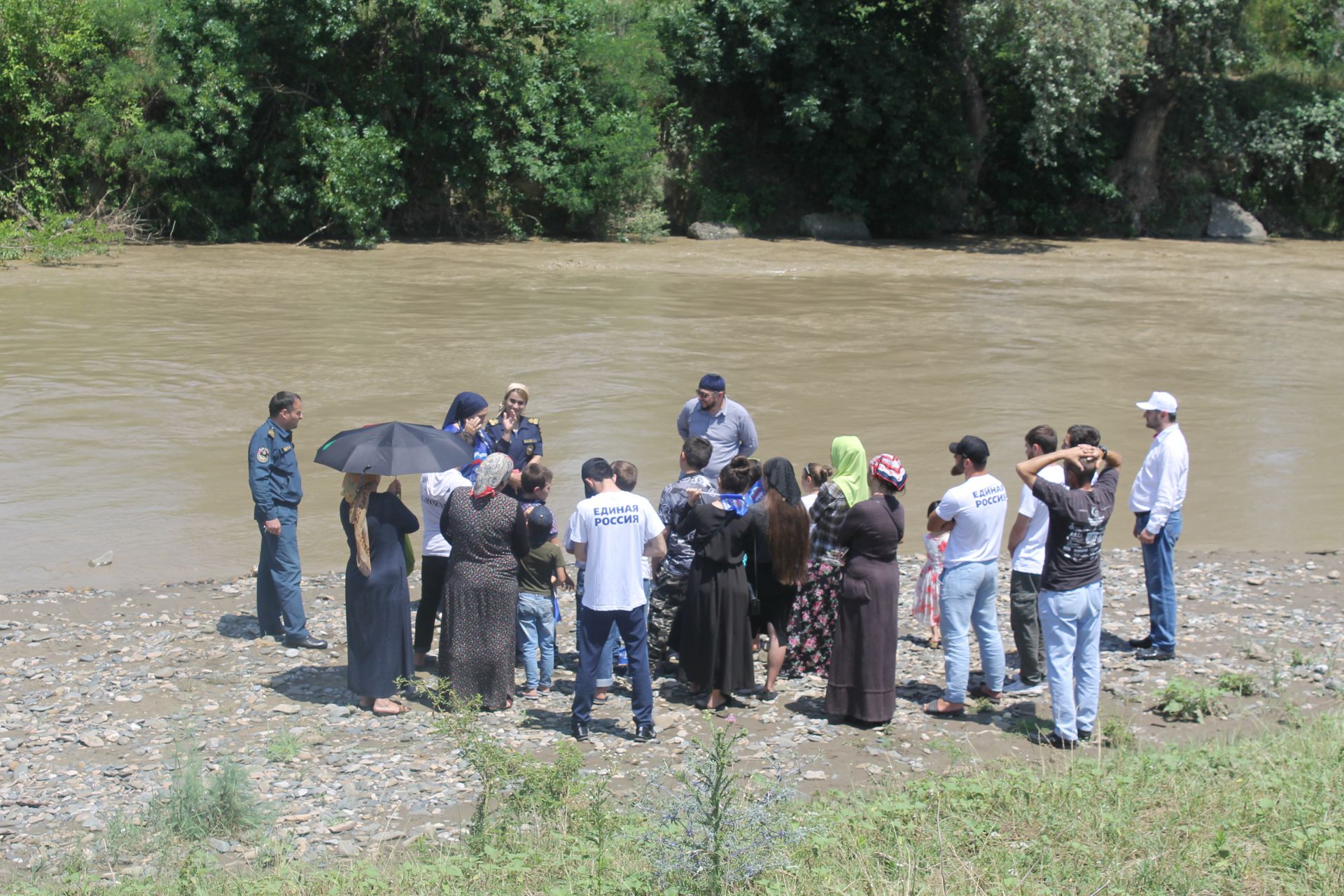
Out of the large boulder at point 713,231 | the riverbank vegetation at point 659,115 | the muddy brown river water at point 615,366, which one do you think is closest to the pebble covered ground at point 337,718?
the muddy brown river water at point 615,366

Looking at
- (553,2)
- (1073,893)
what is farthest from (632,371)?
(553,2)

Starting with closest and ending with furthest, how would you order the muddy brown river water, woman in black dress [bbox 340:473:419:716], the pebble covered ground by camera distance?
the pebble covered ground < woman in black dress [bbox 340:473:419:716] < the muddy brown river water

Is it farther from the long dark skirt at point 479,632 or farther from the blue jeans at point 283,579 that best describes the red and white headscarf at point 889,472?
the blue jeans at point 283,579

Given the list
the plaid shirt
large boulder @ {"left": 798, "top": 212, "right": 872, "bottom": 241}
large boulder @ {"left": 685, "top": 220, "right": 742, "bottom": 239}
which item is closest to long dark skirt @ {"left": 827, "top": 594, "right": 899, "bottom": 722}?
the plaid shirt

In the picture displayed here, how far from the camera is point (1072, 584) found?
6.71 m

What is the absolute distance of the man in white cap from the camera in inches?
318

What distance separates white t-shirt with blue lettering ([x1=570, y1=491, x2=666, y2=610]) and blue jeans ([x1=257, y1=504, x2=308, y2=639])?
2344mm

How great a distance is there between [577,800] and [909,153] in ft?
92.5

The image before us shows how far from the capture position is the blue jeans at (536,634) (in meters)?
7.60

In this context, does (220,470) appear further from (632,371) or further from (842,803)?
(842,803)

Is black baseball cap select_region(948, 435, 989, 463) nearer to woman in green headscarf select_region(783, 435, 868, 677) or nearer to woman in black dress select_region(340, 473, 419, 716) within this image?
woman in green headscarf select_region(783, 435, 868, 677)

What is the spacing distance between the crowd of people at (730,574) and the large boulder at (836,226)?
2547 centimetres

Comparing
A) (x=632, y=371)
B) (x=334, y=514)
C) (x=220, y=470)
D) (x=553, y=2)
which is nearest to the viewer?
(x=334, y=514)

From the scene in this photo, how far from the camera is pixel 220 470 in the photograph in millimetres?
12875
